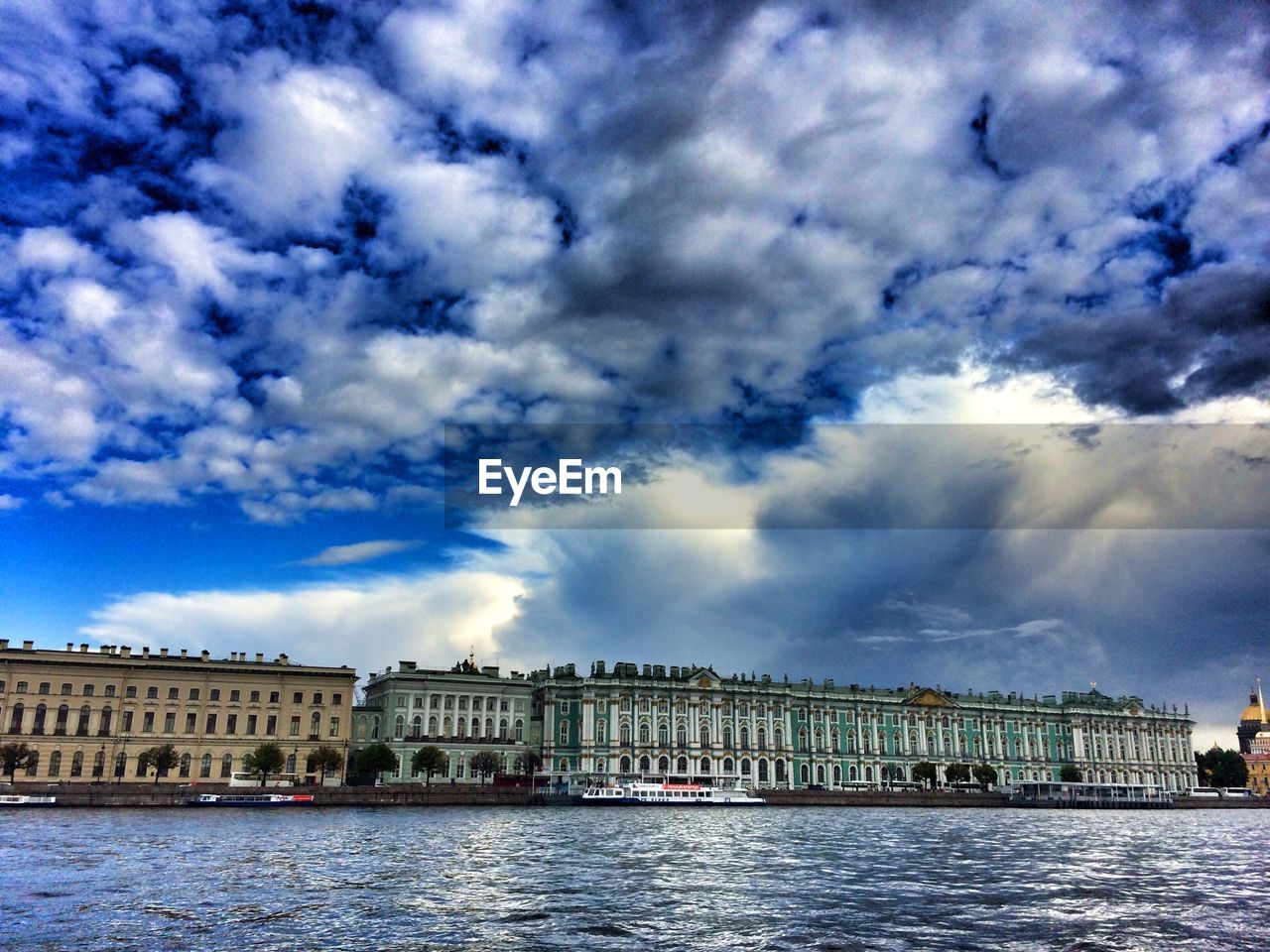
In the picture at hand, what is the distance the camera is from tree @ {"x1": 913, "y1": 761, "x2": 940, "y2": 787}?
11012 cm

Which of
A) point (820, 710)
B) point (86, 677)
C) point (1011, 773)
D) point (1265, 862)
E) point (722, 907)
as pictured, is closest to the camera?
point (722, 907)

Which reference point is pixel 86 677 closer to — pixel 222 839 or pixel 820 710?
pixel 222 839

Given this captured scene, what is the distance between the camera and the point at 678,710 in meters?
107

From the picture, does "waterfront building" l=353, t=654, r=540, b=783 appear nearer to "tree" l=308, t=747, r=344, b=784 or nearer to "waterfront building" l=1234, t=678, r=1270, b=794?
"tree" l=308, t=747, r=344, b=784

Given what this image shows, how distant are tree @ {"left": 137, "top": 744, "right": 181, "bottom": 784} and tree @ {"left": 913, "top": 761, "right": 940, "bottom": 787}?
7092cm

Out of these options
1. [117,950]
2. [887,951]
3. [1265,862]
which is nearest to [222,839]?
[117,950]

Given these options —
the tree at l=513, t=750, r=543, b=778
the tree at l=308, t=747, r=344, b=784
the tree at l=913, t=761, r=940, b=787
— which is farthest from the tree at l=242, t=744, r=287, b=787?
the tree at l=913, t=761, r=940, b=787

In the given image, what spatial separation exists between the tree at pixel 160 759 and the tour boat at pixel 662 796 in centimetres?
3027

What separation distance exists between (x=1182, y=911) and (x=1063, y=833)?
31.3 metres

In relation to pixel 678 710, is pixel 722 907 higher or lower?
lower

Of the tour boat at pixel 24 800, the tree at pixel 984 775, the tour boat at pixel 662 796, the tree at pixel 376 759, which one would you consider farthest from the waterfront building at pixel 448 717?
the tree at pixel 984 775

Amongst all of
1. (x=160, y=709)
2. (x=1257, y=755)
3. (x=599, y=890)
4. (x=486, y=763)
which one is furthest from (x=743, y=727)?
(x=1257, y=755)

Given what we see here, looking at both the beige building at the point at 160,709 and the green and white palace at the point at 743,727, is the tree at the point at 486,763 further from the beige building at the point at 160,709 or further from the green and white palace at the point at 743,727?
the beige building at the point at 160,709

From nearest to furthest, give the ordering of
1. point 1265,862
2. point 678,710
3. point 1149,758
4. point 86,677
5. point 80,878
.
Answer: point 80,878 → point 1265,862 → point 86,677 → point 678,710 → point 1149,758
